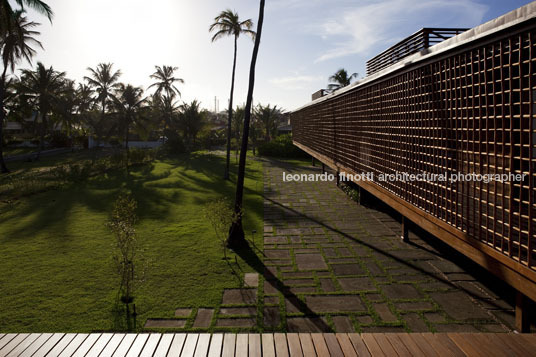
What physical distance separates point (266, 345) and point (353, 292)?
7.13ft

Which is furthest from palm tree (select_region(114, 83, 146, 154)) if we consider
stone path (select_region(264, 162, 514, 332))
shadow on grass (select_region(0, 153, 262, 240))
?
stone path (select_region(264, 162, 514, 332))

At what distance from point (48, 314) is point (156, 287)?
1.40 metres

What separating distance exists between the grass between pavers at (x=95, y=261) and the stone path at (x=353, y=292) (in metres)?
0.43

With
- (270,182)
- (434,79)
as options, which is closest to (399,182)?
(434,79)

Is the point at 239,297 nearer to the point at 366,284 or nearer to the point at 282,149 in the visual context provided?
the point at 366,284

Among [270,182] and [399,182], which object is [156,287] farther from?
[270,182]

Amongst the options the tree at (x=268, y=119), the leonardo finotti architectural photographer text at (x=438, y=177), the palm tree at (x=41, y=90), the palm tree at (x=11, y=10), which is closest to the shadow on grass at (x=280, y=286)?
the leonardo finotti architectural photographer text at (x=438, y=177)

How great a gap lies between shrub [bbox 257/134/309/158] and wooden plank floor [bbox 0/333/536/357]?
24.5 m

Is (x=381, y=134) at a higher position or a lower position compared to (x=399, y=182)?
higher

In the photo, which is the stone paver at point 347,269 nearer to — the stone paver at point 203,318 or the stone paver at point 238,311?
the stone paver at point 238,311

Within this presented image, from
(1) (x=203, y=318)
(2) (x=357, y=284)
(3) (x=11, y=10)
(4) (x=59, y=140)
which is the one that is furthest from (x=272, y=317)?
(4) (x=59, y=140)

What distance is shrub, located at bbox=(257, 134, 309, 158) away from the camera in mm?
27594

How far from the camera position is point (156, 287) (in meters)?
5.15

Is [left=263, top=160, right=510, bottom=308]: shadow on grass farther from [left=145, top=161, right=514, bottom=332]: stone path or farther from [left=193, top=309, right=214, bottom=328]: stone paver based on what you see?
[left=193, top=309, right=214, bottom=328]: stone paver
